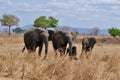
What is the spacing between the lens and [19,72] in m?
12.3

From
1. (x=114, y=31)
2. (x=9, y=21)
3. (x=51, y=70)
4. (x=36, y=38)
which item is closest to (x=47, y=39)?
(x=36, y=38)

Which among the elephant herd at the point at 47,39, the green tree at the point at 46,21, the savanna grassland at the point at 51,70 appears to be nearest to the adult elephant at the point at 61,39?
the elephant herd at the point at 47,39

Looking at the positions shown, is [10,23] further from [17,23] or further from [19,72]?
[19,72]

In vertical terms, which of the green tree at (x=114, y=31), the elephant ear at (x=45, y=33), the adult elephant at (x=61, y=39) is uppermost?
the elephant ear at (x=45, y=33)

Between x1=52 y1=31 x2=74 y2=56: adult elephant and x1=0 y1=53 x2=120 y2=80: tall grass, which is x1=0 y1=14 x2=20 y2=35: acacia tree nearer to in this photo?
x1=52 y1=31 x2=74 y2=56: adult elephant

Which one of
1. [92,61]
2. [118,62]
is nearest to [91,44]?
[118,62]

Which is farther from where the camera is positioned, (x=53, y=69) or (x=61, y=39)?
(x=61, y=39)

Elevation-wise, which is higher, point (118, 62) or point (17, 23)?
point (118, 62)

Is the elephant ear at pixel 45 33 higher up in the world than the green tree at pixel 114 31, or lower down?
higher up

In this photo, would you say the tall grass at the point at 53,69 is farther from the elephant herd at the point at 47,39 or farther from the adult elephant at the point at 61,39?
the adult elephant at the point at 61,39

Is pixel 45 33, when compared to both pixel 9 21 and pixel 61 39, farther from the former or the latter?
pixel 9 21

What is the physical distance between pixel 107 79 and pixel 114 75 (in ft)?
4.18

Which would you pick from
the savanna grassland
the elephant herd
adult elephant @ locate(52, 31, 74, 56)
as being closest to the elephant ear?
the elephant herd

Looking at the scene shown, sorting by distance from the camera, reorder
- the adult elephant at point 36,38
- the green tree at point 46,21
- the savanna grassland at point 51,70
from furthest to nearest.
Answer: the green tree at point 46,21 → the adult elephant at point 36,38 → the savanna grassland at point 51,70
